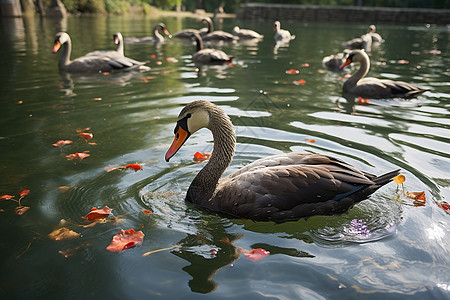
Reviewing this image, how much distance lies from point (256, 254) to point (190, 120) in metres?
1.55

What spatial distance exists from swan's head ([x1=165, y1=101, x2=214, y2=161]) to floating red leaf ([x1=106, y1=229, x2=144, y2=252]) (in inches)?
34.5

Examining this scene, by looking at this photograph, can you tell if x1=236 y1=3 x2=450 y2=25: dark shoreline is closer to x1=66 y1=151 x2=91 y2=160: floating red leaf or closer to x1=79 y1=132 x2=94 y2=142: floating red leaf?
x1=79 y1=132 x2=94 y2=142: floating red leaf

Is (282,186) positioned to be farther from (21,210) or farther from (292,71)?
(292,71)

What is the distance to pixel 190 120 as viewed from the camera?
4.19 metres

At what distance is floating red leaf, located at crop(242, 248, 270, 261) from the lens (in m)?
3.41

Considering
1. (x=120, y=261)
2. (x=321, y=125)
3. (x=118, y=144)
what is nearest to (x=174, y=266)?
(x=120, y=261)

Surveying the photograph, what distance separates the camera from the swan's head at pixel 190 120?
A: 13.7 feet

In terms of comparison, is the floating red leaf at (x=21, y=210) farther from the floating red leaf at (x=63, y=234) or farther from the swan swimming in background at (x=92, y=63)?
the swan swimming in background at (x=92, y=63)

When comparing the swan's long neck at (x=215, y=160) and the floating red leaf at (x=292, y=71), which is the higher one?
the swan's long neck at (x=215, y=160)

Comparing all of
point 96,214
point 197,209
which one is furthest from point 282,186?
point 96,214

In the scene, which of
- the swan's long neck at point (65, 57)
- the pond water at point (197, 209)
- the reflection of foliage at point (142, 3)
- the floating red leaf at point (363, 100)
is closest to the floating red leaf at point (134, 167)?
the pond water at point (197, 209)

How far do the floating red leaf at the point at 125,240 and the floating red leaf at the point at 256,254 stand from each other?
970 mm

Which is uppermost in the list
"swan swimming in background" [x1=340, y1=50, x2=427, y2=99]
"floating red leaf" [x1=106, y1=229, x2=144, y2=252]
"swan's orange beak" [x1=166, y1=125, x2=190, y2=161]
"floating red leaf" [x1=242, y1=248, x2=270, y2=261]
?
"swan's orange beak" [x1=166, y1=125, x2=190, y2=161]

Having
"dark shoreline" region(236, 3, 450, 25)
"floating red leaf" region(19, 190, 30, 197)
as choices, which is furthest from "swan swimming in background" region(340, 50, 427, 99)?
"dark shoreline" region(236, 3, 450, 25)
